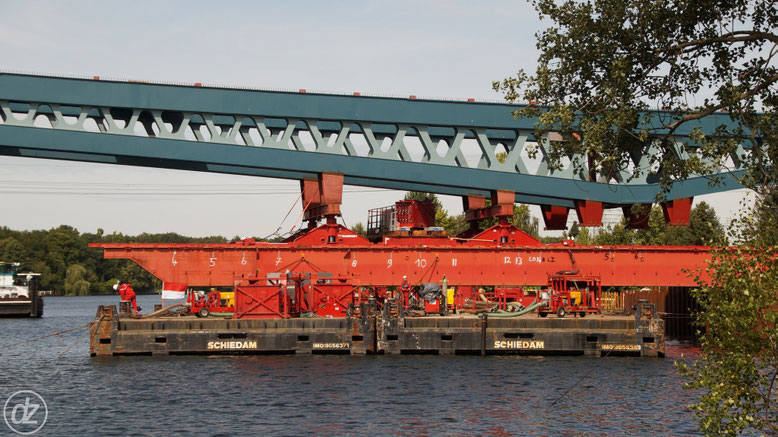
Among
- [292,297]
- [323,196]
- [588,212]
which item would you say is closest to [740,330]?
[292,297]

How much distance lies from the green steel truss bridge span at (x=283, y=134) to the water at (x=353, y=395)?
1211 cm

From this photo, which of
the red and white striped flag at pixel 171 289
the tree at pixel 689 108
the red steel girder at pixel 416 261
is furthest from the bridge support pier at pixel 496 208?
the tree at pixel 689 108

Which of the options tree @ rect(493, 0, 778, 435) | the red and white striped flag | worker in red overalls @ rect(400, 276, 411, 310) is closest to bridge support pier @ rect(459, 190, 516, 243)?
worker in red overalls @ rect(400, 276, 411, 310)

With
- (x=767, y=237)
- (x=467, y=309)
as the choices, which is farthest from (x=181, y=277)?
(x=767, y=237)

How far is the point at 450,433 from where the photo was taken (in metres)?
24.2

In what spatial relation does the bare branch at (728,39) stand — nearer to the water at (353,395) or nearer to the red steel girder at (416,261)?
the water at (353,395)

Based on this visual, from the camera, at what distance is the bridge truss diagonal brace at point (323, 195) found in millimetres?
48906

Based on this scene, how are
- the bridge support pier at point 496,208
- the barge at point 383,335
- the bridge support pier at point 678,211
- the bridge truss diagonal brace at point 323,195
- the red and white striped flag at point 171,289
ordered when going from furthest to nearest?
the bridge support pier at point 678,211 < the bridge support pier at point 496,208 < the bridge truss diagonal brace at point 323,195 < the red and white striped flag at point 171,289 < the barge at point 383,335

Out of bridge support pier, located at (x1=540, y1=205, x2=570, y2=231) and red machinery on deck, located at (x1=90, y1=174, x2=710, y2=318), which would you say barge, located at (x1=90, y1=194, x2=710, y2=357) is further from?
bridge support pier, located at (x1=540, y1=205, x2=570, y2=231)

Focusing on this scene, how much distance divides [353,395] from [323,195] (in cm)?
2029

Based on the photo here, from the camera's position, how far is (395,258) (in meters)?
49.6

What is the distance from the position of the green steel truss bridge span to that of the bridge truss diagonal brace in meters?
0.41

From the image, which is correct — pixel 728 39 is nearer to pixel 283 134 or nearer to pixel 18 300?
pixel 283 134

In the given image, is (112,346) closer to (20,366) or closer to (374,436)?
(20,366)
